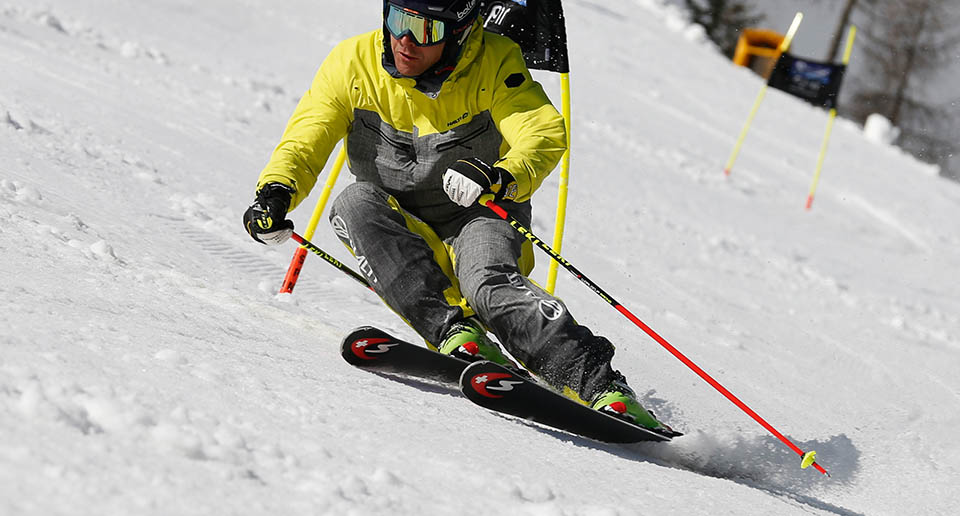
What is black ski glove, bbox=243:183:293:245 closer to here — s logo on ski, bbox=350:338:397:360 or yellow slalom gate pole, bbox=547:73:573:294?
s logo on ski, bbox=350:338:397:360

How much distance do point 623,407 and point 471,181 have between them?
87 cm

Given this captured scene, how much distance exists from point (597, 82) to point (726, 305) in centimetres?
791

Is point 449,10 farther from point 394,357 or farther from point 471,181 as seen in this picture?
point 394,357

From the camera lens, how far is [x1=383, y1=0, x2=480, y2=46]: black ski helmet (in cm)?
324

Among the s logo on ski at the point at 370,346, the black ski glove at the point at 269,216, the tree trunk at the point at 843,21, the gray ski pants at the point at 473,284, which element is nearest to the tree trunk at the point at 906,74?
the tree trunk at the point at 843,21

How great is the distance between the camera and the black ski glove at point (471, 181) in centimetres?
306

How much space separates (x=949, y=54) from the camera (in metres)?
28.4

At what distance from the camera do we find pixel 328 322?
3.87 metres

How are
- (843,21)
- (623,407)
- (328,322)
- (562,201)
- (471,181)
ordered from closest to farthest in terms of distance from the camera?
(623,407) < (471,181) < (328,322) < (562,201) < (843,21)

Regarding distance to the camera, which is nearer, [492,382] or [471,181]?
[492,382]

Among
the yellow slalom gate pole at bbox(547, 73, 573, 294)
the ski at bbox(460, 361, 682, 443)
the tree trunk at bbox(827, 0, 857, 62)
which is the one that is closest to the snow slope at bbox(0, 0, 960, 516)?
the ski at bbox(460, 361, 682, 443)

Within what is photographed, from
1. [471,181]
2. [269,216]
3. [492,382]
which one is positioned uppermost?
[471,181]

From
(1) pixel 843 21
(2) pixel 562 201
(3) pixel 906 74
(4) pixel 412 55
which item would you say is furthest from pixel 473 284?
(3) pixel 906 74

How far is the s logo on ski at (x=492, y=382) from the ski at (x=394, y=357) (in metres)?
0.23
